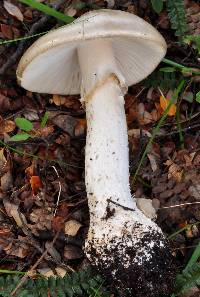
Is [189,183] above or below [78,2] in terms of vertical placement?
below

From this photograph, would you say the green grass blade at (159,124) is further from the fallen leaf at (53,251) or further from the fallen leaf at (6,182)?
the fallen leaf at (6,182)

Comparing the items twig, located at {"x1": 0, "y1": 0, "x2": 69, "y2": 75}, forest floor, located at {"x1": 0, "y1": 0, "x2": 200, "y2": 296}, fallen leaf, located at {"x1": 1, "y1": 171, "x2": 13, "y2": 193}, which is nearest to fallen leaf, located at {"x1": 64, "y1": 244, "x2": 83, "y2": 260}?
forest floor, located at {"x1": 0, "y1": 0, "x2": 200, "y2": 296}

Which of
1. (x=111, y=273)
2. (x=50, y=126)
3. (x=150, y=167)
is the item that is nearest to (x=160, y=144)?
(x=150, y=167)

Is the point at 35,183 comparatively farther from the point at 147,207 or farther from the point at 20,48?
the point at 20,48

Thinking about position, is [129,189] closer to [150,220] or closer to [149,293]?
[150,220]

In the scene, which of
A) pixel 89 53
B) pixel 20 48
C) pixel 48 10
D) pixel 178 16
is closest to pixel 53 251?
pixel 89 53

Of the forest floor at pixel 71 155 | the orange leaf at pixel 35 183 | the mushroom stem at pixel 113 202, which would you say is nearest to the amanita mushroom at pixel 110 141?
the mushroom stem at pixel 113 202
